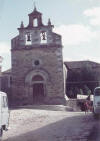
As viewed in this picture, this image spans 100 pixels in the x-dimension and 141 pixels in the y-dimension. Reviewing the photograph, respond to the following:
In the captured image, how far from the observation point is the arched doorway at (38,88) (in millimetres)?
30733

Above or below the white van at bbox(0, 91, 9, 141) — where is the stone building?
above

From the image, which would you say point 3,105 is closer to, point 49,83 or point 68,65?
point 49,83

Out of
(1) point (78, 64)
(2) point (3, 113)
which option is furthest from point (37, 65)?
(1) point (78, 64)

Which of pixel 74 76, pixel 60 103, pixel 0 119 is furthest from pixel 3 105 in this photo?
pixel 74 76

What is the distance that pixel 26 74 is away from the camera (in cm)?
3091

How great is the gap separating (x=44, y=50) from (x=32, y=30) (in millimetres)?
2771

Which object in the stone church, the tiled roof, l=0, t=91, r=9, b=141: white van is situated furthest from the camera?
the tiled roof

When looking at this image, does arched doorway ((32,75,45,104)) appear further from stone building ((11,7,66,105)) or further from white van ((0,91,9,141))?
white van ((0,91,9,141))

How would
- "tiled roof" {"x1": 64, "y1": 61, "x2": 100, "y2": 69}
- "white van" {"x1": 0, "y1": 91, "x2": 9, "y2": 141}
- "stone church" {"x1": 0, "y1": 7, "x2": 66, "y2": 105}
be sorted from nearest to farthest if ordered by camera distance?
"white van" {"x1": 0, "y1": 91, "x2": 9, "y2": 141}
"stone church" {"x1": 0, "y1": 7, "x2": 66, "y2": 105}
"tiled roof" {"x1": 64, "y1": 61, "x2": 100, "y2": 69}

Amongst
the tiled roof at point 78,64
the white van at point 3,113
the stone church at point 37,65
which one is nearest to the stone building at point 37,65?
the stone church at point 37,65

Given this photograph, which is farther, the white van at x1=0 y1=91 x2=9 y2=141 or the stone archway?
the stone archway

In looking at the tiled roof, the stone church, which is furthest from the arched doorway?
the tiled roof

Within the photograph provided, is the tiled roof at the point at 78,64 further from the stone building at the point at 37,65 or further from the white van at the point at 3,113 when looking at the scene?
the white van at the point at 3,113

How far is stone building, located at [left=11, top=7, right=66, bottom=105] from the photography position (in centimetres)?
3034
